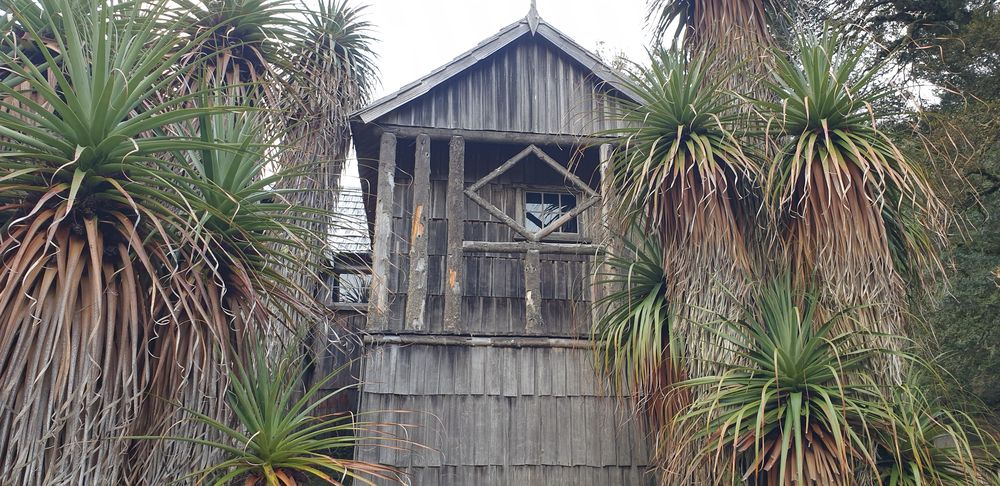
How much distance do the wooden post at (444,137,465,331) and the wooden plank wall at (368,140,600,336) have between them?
77 centimetres

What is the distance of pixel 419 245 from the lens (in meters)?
7.68

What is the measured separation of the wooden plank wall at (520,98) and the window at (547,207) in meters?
1.32

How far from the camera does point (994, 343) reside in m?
10.4

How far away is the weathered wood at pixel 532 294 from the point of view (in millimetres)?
7582

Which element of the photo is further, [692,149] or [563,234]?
[563,234]

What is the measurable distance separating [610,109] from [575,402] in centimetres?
343

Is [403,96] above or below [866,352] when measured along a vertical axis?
above

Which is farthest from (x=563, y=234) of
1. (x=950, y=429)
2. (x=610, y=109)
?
(x=950, y=429)

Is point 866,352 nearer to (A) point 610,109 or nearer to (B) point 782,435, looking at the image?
(B) point 782,435

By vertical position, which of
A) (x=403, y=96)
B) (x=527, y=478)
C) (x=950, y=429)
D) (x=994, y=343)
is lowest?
(x=527, y=478)

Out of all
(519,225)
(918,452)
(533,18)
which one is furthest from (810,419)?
(533,18)

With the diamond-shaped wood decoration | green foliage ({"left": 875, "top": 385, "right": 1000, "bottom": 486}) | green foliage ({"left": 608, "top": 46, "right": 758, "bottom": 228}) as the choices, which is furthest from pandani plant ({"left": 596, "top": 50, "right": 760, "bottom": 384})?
the diamond-shaped wood decoration

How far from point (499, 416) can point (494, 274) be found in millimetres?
2338

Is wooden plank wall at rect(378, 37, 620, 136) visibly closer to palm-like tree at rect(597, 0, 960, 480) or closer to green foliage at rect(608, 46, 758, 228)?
green foliage at rect(608, 46, 758, 228)
